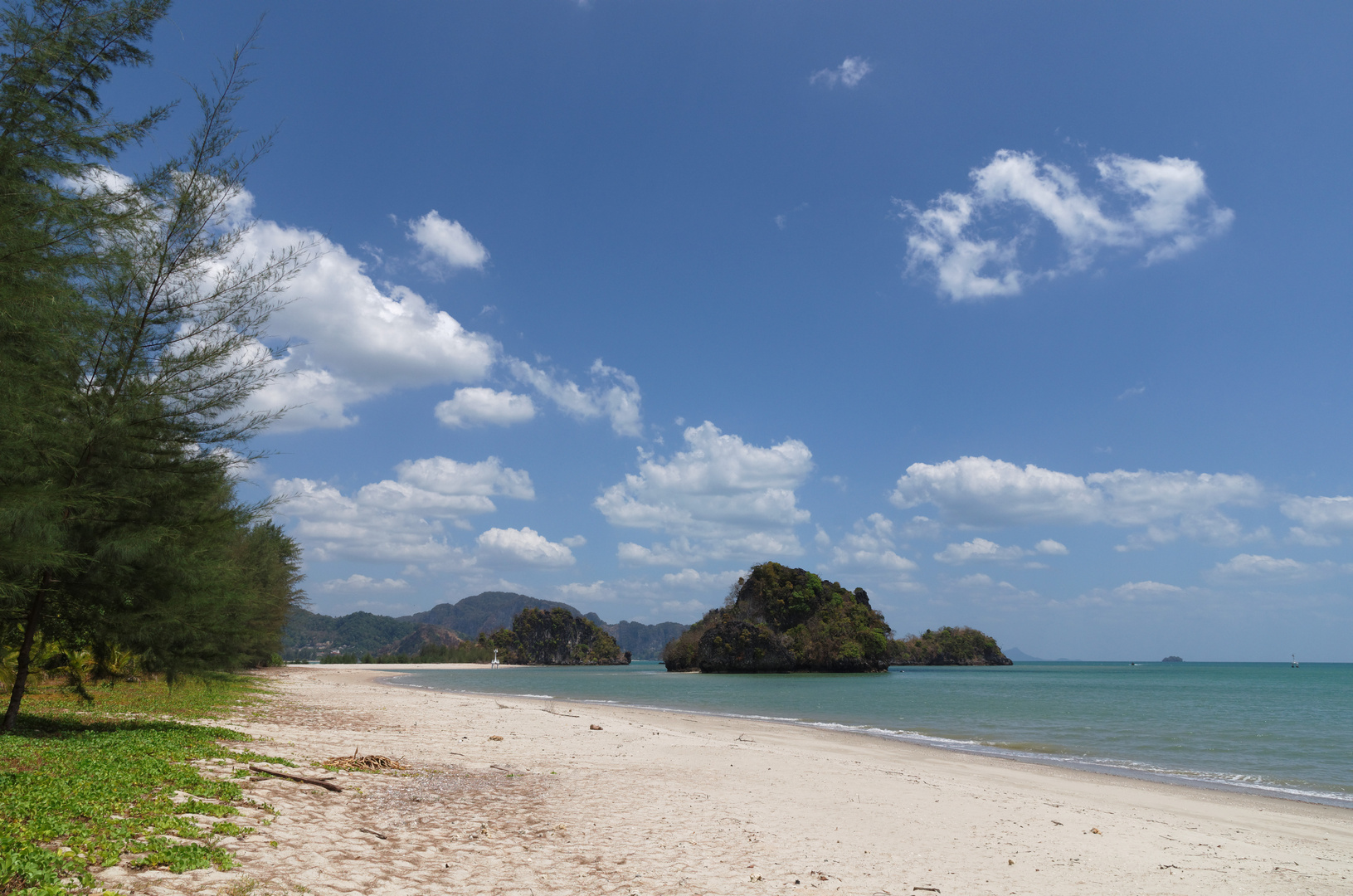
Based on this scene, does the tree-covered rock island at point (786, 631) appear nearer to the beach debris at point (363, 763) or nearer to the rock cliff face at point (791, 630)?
the rock cliff face at point (791, 630)

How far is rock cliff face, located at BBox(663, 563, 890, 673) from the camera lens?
4254 inches

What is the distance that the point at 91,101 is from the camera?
1039 cm

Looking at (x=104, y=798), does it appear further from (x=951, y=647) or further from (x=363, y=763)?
(x=951, y=647)

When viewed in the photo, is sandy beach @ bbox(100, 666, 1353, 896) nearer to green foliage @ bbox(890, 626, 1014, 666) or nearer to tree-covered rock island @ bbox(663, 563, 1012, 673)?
tree-covered rock island @ bbox(663, 563, 1012, 673)

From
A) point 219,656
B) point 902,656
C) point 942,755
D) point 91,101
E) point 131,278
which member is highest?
point 91,101

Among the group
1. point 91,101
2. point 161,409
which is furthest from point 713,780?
point 91,101

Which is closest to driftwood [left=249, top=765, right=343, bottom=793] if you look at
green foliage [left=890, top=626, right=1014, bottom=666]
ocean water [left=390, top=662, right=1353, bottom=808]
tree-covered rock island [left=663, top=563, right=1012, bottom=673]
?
ocean water [left=390, top=662, right=1353, bottom=808]

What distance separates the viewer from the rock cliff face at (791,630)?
108 m

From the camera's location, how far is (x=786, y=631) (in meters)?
113

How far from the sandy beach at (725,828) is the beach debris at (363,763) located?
0.36 meters

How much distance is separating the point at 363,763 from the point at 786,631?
10636 cm

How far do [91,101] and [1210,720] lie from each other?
150ft

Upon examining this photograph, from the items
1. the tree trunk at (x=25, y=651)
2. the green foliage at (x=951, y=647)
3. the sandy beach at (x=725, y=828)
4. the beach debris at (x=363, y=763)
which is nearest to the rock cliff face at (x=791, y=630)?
the green foliage at (x=951, y=647)

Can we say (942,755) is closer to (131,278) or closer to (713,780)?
(713,780)
